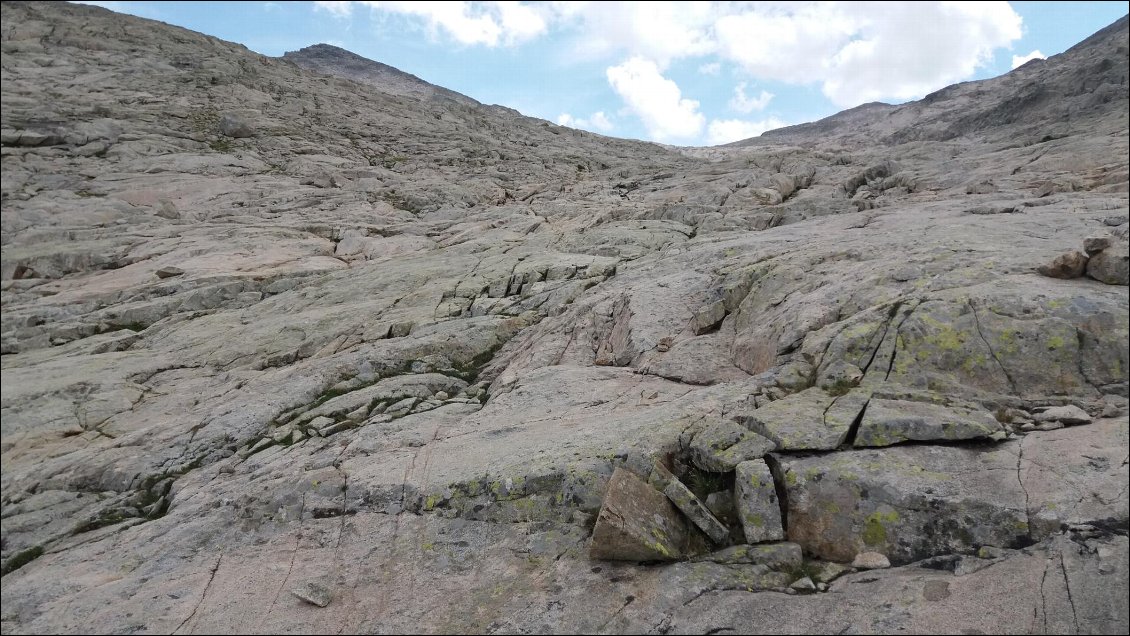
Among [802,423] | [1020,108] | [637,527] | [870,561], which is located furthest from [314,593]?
[1020,108]

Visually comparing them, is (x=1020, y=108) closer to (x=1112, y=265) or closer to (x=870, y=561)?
(x=1112, y=265)

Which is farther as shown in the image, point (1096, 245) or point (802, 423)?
point (1096, 245)

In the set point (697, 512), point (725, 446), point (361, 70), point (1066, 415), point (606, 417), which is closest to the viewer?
point (1066, 415)

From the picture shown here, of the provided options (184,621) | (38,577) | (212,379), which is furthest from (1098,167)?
(212,379)

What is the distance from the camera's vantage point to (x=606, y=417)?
42.3 feet

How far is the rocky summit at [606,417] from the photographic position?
25.7 ft

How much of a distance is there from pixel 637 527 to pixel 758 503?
2155mm

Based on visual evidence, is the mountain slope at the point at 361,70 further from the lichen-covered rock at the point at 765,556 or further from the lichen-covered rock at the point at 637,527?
the lichen-covered rock at the point at 765,556

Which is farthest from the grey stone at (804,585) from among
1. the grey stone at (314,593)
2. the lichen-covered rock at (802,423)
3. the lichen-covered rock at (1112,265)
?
the lichen-covered rock at (1112,265)

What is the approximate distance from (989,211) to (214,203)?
48211 mm

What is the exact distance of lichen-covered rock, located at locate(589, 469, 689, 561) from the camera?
8562 millimetres

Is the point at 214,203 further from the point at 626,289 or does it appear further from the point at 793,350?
the point at 793,350

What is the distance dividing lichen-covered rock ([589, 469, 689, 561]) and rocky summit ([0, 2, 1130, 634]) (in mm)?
64

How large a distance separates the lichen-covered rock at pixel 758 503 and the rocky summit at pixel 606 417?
37mm
